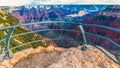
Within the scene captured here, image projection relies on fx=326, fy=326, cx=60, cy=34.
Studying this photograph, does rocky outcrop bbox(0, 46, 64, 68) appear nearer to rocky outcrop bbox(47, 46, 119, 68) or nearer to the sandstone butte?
the sandstone butte

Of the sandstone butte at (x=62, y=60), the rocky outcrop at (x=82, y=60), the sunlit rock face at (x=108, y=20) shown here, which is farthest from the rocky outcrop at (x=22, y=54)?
the sunlit rock face at (x=108, y=20)

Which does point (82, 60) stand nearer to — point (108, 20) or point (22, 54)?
point (22, 54)

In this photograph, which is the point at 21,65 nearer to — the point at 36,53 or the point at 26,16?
the point at 36,53

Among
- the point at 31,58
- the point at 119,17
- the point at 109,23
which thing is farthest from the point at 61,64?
the point at 119,17

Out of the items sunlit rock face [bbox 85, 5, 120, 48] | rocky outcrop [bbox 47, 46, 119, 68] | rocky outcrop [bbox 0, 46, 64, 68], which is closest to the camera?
rocky outcrop [bbox 0, 46, 64, 68]

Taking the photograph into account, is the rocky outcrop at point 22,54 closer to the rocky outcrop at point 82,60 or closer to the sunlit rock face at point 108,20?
the rocky outcrop at point 82,60

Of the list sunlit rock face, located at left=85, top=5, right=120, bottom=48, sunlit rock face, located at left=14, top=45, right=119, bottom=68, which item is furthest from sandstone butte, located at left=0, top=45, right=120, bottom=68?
sunlit rock face, located at left=85, top=5, right=120, bottom=48

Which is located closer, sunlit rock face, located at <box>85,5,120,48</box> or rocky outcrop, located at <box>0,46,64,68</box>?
rocky outcrop, located at <box>0,46,64,68</box>

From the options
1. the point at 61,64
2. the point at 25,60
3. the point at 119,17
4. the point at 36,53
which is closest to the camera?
the point at 61,64
